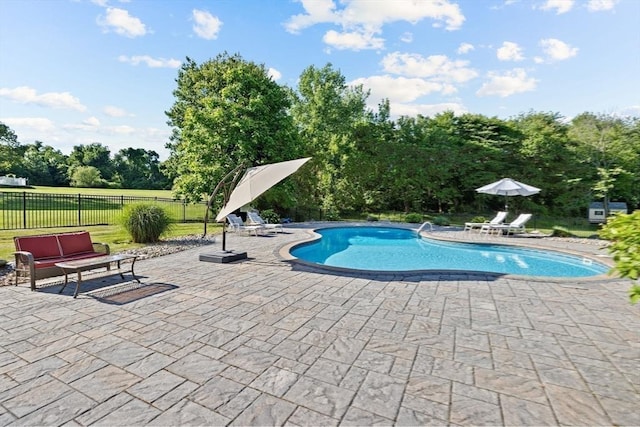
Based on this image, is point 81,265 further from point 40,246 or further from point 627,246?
point 627,246

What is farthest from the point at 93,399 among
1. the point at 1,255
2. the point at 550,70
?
the point at 550,70

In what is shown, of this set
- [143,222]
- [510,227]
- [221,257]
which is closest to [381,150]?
[510,227]

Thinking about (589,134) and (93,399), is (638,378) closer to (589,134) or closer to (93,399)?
(93,399)

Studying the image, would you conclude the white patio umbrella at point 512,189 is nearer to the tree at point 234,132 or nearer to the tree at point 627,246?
the tree at point 234,132

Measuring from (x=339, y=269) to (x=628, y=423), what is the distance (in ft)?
16.2

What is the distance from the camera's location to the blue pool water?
28.7ft

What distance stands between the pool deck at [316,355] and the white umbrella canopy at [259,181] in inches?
89.3

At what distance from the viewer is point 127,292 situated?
16.5 feet

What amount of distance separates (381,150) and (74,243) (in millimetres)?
17969

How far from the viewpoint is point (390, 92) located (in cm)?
2406

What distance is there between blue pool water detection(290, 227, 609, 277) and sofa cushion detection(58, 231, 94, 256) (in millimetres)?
5162

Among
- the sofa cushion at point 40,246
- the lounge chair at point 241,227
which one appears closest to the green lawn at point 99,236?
the lounge chair at point 241,227

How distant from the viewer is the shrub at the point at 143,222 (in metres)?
9.47

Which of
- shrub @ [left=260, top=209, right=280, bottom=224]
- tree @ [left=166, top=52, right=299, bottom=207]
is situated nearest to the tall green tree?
tree @ [left=166, top=52, right=299, bottom=207]
